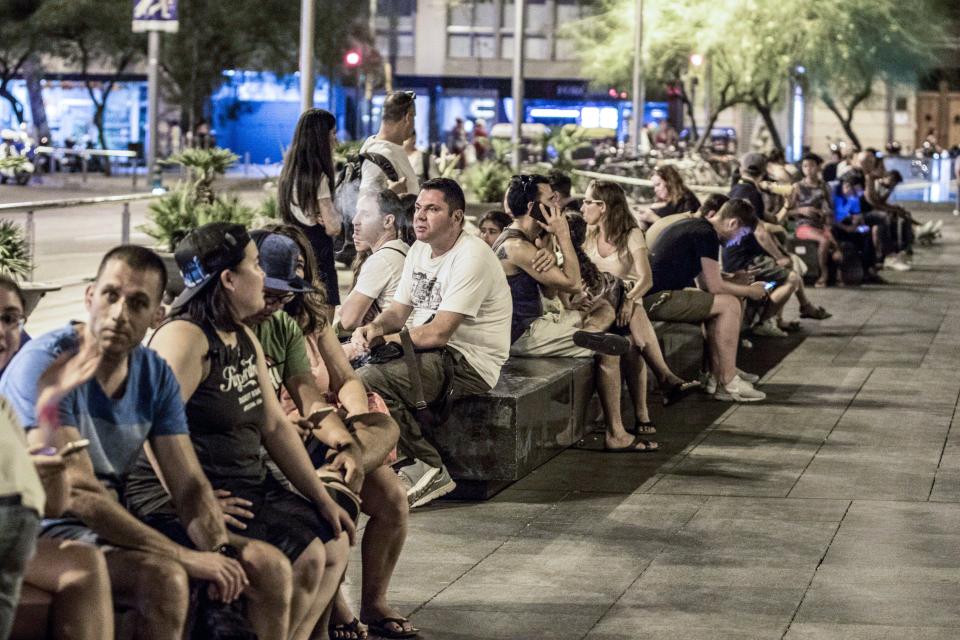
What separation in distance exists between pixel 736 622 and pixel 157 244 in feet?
32.4

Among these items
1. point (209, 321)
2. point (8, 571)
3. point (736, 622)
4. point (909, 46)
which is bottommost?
point (736, 622)

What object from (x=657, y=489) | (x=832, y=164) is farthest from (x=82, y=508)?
(x=832, y=164)

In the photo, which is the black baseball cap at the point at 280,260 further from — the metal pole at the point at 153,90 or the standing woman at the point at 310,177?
the metal pole at the point at 153,90

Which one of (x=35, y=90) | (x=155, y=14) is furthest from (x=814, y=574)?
(x=35, y=90)

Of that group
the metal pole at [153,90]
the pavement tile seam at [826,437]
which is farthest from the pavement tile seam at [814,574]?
the metal pole at [153,90]

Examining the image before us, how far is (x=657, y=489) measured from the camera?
8.38m

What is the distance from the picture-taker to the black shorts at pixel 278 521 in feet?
15.9

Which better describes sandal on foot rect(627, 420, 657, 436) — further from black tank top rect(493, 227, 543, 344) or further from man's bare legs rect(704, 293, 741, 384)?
man's bare legs rect(704, 293, 741, 384)

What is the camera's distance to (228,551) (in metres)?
4.66

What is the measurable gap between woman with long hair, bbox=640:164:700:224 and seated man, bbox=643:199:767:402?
1492 millimetres

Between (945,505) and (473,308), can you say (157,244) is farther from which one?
(945,505)

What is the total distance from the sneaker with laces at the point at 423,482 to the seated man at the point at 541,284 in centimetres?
161

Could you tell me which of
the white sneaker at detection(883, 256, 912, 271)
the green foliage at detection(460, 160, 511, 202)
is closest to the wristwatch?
the green foliage at detection(460, 160, 511, 202)

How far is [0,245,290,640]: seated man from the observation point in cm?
431
